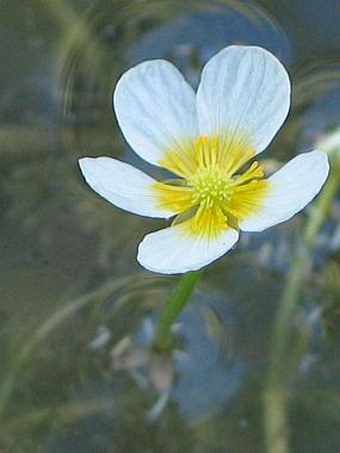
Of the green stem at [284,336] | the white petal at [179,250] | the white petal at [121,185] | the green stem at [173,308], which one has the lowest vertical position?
the green stem at [284,336]

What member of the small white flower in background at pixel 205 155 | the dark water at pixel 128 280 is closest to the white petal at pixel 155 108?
the small white flower in background at pixel 205 155

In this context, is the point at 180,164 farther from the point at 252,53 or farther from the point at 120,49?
the point at 120,49

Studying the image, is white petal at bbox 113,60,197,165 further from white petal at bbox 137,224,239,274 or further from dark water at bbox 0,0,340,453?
dark water at bbox 0,0,340,453

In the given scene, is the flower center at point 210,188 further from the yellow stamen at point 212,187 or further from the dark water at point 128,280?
the dark water at point 128,280

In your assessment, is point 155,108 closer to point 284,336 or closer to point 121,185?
point 121,185

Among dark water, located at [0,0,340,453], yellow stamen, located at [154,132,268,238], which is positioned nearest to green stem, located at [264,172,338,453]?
dark water, located at [0,0,340,453]

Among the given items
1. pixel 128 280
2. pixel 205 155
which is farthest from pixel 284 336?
pixel 205 155
